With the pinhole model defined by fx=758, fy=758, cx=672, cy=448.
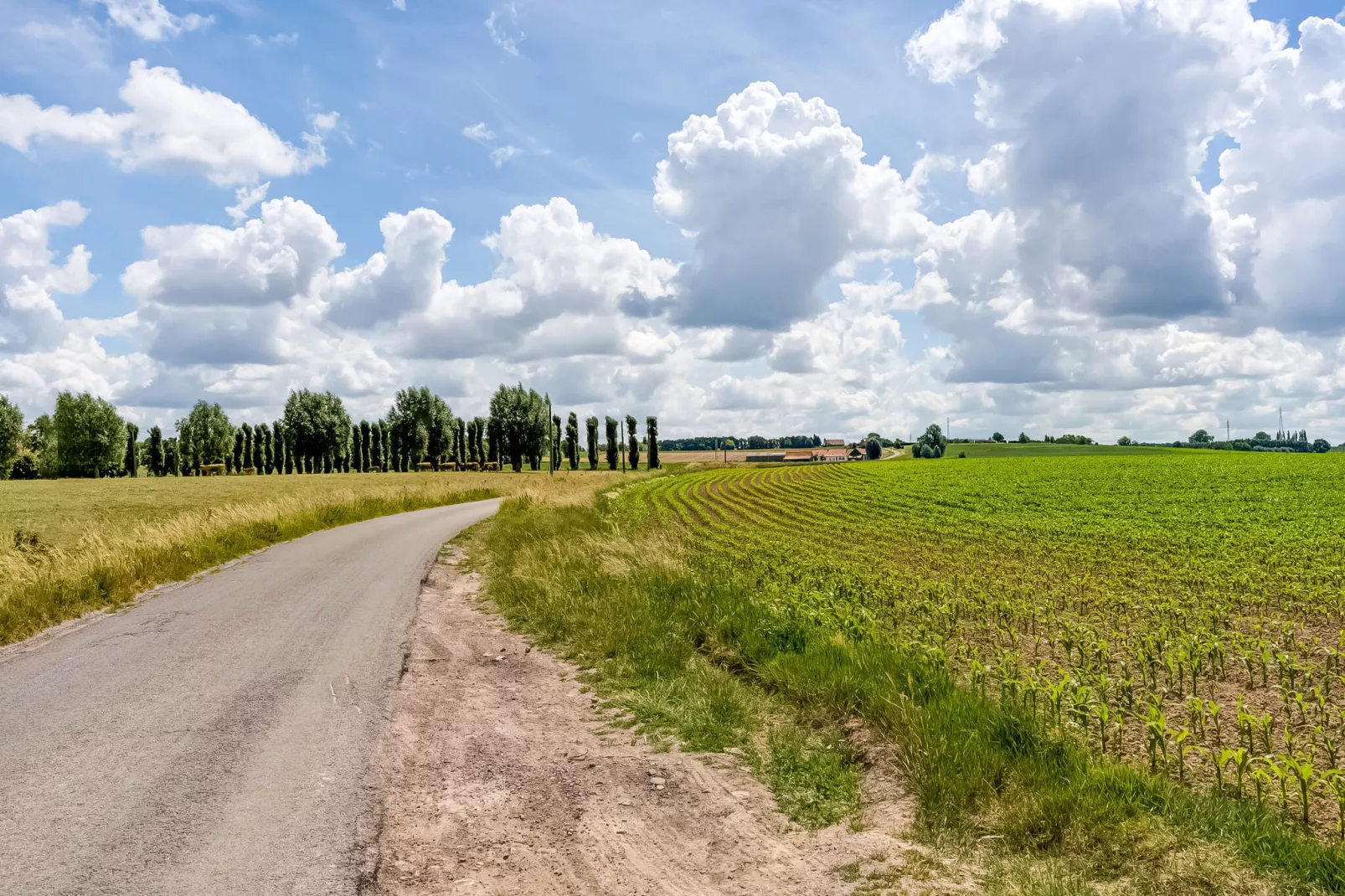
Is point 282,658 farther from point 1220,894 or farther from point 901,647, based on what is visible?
point 1220,894

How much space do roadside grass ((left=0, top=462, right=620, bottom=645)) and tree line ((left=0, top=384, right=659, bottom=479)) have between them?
4891cm

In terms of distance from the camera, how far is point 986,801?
5.81 meters

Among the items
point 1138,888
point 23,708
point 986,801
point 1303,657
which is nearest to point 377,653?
point 23,708

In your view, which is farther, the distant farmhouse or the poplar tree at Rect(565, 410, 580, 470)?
the distant farmhouse

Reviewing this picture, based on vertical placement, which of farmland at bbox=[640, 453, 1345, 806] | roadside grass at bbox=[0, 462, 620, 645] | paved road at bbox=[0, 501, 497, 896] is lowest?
farmland at bbox=[640, 453, 1345, 806]

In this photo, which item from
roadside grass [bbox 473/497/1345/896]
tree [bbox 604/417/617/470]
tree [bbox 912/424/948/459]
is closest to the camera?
roadside grass [bbox 473/497/1345/896]

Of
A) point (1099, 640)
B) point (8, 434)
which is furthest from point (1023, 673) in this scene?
point (8, 434)

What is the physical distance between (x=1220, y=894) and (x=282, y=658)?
1013 centimetres

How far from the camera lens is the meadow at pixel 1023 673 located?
17.7 ft

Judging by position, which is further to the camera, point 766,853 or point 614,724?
point 614,724

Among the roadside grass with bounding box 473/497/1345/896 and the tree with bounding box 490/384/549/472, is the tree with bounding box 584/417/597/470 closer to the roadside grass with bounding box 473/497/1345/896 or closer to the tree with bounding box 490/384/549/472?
the tree with bounding box 490/384/549/472

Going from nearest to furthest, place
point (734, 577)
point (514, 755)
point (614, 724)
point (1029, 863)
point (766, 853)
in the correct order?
point (1029, 863) < point (766, 853) < point (514, 755) < point (614, 724) < point (734, 577)

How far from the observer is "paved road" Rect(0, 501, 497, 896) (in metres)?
4.94

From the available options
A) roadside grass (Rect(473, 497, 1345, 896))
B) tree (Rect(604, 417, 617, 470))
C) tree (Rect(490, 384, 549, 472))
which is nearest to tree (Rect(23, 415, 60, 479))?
tree (Rect(490, 384, 549, 472))
